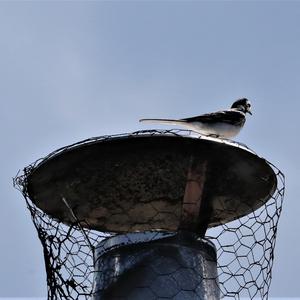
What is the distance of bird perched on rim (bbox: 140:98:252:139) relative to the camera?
507 centimetres

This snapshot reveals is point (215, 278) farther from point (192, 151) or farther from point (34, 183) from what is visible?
point (34, 183)

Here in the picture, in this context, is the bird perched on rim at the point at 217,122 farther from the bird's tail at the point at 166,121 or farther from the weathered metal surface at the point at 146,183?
the weathered metal surface at the point at 146,183

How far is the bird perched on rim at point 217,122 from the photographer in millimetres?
5070

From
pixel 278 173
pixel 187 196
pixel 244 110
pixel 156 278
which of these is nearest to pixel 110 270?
pixel 156 278

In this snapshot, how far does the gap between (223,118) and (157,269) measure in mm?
1391

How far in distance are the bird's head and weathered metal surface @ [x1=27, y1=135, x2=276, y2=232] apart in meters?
1.40

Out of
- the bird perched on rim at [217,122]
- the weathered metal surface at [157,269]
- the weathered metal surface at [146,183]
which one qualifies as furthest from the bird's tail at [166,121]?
the weathered metal surface at [157,269]

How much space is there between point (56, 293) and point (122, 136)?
0.78 m

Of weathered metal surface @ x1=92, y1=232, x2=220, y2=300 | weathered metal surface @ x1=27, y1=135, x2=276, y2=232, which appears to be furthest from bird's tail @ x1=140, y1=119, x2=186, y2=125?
weathered metal surface @ x1=92, y1=232, x2=220, y2=300

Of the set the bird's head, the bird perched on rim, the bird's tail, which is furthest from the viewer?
the bird's head

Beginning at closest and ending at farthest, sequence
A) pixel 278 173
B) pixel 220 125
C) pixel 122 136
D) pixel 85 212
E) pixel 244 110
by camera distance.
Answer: pixel 122 136, pixel 278 173, pixel 85 212, pixel 220 125, pixel 244 110

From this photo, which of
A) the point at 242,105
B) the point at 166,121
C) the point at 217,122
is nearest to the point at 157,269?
the point at 166,121

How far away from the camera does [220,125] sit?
5277mm

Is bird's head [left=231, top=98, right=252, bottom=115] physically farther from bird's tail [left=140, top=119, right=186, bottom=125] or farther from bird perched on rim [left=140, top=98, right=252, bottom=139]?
bird's tail [left=140, top=119, right=186, bottom=125]
